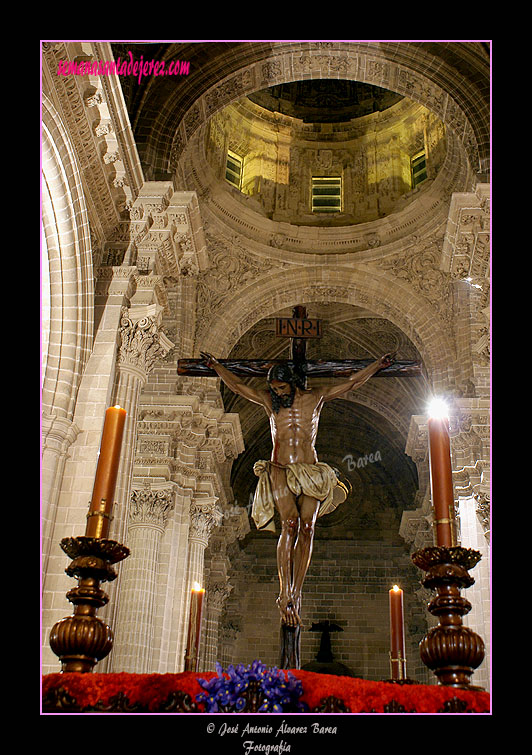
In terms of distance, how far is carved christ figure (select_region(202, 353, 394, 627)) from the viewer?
4.49m

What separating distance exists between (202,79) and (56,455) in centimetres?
655

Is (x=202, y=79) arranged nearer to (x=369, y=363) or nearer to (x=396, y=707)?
(x=369, y=363)

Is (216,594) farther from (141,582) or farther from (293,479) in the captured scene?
(293,479)

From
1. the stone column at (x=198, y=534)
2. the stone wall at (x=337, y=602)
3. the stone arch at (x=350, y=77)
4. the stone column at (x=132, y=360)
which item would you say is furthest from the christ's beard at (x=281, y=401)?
the stone wall at (x=337, y=602)

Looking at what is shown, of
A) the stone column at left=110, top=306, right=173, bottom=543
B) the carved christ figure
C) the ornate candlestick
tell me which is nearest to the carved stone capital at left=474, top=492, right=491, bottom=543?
the stone column at left=110, top=306, right=173, bottom=543

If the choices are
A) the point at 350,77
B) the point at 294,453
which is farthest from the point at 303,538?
the point at 350,77

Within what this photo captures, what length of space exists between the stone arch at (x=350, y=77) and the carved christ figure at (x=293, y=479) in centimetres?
575

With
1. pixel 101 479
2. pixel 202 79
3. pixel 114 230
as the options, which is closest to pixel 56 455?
pixel 114 230

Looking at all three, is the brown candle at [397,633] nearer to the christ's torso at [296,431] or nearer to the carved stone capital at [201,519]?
the christ's torso at [296,431]

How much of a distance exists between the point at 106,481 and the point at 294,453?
169 centimetres

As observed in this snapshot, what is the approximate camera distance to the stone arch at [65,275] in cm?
730

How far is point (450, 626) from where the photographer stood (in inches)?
126

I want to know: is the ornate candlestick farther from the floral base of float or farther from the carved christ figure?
the carved christ figure
